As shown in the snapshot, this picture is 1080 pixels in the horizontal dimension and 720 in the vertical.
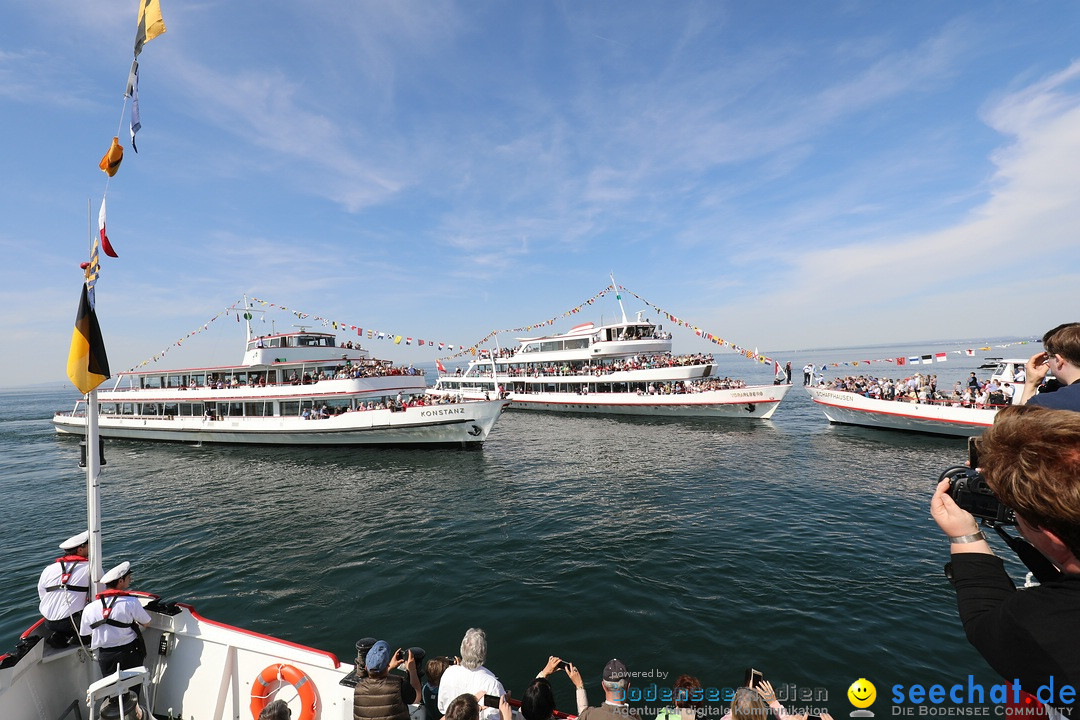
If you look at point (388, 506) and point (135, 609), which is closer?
point (135, 609)

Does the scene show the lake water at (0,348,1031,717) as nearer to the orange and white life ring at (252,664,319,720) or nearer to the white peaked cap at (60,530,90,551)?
the orange and white life ring at (252,664,319,720)

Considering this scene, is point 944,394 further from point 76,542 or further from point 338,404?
point 76,542

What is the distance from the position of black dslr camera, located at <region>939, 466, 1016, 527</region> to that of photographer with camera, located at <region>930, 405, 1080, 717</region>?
28 centimetres

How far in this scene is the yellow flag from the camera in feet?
21.3

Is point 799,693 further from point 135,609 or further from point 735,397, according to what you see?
point 735,397

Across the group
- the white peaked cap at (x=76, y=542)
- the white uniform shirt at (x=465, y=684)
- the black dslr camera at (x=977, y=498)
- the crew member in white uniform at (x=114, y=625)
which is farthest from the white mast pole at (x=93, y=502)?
the black dslr camera at (x=977, y=498)

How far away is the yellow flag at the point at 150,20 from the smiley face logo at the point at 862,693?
13.3 metres

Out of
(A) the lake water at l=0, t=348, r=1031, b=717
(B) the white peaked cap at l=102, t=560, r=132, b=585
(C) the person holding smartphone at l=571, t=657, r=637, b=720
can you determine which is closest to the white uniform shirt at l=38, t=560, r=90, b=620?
(B) the white peaked cap at l=102, t=560, r=132, b=585

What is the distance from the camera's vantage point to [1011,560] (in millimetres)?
10312

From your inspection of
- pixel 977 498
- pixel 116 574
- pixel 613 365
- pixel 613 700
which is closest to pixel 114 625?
pixel 116 574

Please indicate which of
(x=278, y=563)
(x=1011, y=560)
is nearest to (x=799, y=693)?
(x=1011, y=560)

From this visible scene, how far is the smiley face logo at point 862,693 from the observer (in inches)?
243

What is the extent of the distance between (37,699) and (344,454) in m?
20.4

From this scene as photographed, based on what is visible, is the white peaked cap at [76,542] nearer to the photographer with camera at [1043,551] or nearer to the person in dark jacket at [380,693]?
the person in dark jacket at [380,693]
